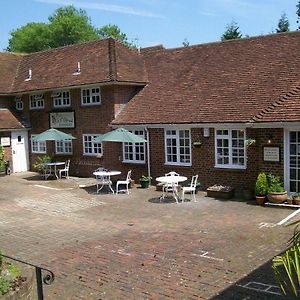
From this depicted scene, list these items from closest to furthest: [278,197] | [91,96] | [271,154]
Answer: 1. [278,197]
2. [271,154]
3. [91,96]

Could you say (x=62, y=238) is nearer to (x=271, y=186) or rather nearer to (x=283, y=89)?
(x=271, y=186)

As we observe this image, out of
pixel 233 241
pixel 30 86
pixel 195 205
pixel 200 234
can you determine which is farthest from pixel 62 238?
pixel 30 86

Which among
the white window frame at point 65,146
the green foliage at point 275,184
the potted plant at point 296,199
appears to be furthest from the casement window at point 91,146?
the potted plant at point 296,199

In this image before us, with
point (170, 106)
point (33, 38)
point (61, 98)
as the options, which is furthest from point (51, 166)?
point (33, 38)

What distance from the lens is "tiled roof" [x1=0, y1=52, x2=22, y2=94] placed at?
27.0m

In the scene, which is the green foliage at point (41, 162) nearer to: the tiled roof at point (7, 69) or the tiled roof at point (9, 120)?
the tiled roof at point (9, 120)

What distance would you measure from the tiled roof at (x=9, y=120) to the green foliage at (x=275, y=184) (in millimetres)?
16041

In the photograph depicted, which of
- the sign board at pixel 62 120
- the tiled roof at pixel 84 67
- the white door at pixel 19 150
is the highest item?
the tiled roof at pixel 84 67

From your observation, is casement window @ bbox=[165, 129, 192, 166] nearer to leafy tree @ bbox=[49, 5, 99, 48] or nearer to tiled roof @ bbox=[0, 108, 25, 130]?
tiled roof @ bbox=[0, 108, 25, 130]

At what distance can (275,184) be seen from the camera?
49.1ft

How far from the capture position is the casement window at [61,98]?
2420cm

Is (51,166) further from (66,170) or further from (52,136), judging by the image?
(52,136)

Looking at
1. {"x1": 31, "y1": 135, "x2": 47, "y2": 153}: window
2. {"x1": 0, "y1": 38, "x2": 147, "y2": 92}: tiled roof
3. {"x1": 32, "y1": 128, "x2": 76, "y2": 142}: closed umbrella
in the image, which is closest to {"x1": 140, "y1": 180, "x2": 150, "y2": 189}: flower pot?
{"x1": 32, "y1": 128, "x2": 76, "y2": 142}: closed umbrella

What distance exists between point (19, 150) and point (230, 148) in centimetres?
1419
